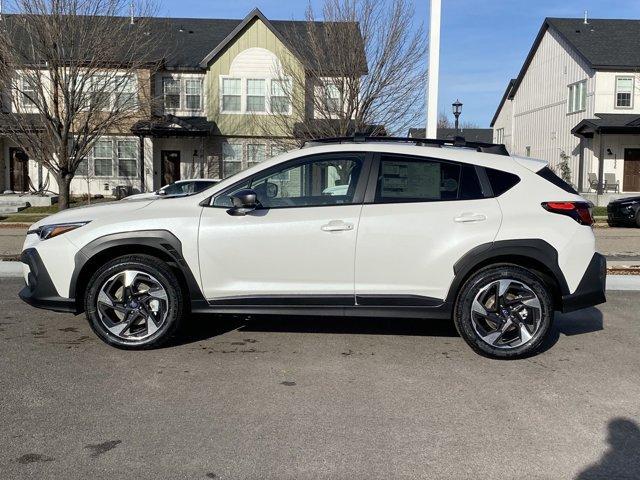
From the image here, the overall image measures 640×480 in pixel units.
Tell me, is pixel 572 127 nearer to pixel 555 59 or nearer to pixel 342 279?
pixel 555 59

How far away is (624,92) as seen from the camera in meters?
28.5

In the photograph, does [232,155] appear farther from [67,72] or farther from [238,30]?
[67,72]

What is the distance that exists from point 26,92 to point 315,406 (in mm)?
17811

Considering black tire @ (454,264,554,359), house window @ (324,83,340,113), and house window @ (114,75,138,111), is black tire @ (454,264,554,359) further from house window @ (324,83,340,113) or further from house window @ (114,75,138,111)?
house window @ (114,75,138,111)

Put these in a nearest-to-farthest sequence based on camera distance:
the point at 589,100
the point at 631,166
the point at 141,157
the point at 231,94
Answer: the point at 141,157 < the point at 231,94 < the point at 631,166 < the point at 589,100

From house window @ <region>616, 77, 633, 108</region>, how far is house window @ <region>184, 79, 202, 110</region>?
63.5ft

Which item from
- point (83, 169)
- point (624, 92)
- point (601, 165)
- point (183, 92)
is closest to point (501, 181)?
point (183, 92)

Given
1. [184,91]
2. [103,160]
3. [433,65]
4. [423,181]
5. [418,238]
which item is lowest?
[418,238]

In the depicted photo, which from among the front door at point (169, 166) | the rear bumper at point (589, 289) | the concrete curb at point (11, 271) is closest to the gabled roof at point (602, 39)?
the front door at point (169, 166)

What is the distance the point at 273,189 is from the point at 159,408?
6.83 feet

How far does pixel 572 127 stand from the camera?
30891mm

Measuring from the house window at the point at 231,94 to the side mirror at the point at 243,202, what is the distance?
73.9 feet

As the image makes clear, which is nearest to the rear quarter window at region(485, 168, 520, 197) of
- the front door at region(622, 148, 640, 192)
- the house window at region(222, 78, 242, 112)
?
the house window at region(222, 78, 242, 112)

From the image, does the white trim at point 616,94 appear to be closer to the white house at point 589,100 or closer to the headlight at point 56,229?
the white house at point 589,100
